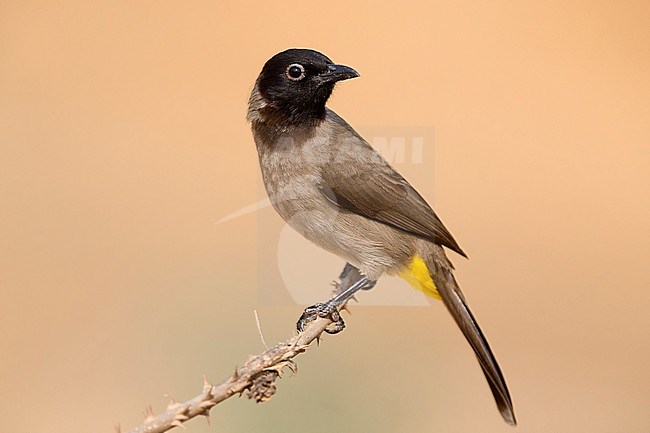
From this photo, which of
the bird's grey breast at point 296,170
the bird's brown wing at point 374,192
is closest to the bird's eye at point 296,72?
the bird's grey breast at point 296,170

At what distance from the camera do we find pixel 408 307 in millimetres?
1790

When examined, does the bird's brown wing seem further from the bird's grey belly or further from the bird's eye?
the bird's eye

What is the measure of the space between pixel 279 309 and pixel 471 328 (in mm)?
403

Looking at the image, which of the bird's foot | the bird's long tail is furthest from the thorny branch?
the bird's long tail

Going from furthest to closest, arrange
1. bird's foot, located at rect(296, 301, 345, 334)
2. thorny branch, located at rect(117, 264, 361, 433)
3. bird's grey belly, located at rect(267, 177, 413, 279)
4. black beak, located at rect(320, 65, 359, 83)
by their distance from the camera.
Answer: bird's grey belly, located at rect(267, 177, 413, 279)
bird's foot, located at rect(296, 301, 345, 334)
black beak, located at rect(320, 65, 359, 83)
thorny branch, located at rect(117, 264, 361, 433)

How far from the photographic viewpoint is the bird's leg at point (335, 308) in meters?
1.42

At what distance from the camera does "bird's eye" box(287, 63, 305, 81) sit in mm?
1339

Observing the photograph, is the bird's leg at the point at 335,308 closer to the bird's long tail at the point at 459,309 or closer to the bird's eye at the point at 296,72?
the bird's long tail at the point at 459,309

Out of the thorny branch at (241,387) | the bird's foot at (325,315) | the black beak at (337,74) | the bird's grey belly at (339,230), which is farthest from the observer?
the bird's grey belly at (339,230)

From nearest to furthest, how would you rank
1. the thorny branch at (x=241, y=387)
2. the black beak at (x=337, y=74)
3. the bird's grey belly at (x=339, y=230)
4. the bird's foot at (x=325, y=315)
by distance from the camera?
the thorny branch at (x=241, y=387) < the black beak at (x=337, y=74) < the bird's foot at (x=325, y=315) < the bird's grey belly at (x=339, y=230)

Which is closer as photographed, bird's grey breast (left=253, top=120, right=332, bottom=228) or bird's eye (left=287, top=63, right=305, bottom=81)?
bird's eye (left=287, top=63, right=305, bottom=81)

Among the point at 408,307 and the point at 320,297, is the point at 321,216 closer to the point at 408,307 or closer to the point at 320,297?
the point at 320,297

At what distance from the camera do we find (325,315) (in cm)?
140

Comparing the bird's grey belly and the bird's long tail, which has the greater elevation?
the bird's grey belly
